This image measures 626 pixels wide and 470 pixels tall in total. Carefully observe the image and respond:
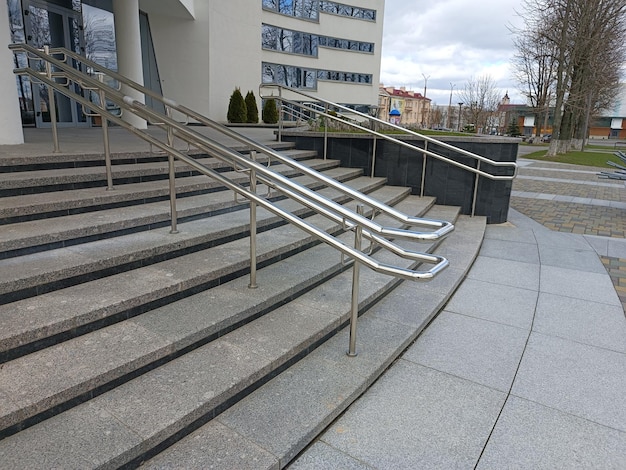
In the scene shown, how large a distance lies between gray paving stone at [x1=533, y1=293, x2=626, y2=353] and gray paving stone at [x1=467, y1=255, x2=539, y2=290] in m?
0.34

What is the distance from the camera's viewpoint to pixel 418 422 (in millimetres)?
2410

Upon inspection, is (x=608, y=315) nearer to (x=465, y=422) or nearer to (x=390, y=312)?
(x=390, y=312)

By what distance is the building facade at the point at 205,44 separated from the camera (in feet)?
29.1

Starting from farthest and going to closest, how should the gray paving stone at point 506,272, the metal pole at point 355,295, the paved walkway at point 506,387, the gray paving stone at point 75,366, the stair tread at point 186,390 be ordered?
the gray paving stone at point 506,272, the metal pole at point 355,295, the paved walkway at point 506,387, the gray paving stone at point 75,366, the stair tread at point 186,390

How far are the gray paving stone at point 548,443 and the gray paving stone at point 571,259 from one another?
318cm

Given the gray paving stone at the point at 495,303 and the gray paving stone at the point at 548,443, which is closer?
the gray paving stone at the point at 548,443

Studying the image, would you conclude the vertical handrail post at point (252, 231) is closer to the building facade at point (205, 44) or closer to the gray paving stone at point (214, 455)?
the gray paving stone at point (214, 455)

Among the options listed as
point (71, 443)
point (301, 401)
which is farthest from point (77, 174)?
point (301, 401)

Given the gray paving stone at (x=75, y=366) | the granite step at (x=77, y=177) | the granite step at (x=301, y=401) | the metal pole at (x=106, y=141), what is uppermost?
the metal pole at (x=106, y=141)

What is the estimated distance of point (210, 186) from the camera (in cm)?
473

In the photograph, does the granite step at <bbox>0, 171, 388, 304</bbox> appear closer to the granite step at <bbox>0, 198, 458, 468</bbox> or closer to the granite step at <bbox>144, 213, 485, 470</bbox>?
the granite step at <bbox>0, 198, 458, 468</bbox>

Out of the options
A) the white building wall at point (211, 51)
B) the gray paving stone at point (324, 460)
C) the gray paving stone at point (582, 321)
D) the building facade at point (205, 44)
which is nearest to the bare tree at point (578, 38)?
the building facade at point (205, 44)

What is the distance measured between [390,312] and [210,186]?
242cm

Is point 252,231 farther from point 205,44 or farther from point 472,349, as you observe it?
point 205,44
